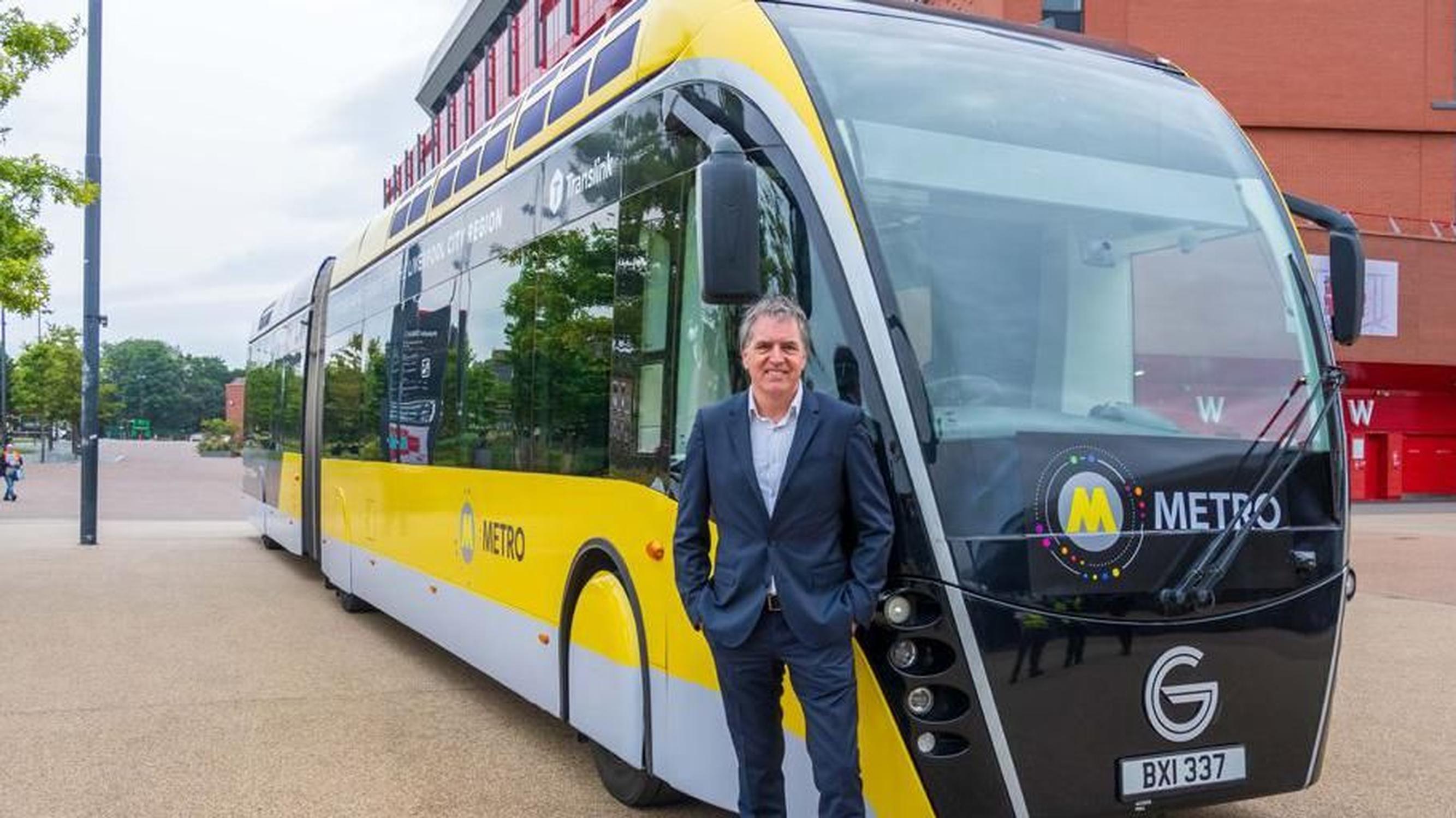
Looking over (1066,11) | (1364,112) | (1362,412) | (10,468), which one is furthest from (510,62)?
(1362,412)

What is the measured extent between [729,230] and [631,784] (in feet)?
8.53

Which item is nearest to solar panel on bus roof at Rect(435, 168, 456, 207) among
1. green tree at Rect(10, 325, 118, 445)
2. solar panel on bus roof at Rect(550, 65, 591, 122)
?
solar panel on bus roof at Rect(550, 65, 591, 122)

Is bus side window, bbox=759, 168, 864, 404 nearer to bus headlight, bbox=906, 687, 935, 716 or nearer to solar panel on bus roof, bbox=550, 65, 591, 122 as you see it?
bus headlight, bbox=906, 687, 935, 716

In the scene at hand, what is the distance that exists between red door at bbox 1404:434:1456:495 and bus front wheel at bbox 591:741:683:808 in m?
38.5

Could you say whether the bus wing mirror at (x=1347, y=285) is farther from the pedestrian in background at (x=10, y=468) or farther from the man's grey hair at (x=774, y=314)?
the pedestrian in background at (x=10, y=468)

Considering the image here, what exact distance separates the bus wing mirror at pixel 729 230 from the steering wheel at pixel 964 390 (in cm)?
62

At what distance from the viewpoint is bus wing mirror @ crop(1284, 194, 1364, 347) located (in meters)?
4.84

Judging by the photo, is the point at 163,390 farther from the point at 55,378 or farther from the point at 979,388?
the point at 979,388

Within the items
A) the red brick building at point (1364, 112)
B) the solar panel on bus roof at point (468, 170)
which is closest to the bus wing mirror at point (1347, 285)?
the solar panel on bus roof at point (468, 170)

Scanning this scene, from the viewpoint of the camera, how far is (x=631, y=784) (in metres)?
5.32

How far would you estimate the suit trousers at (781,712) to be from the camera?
144 inches

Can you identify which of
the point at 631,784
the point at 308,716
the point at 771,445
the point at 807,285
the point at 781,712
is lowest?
the point at 308,716

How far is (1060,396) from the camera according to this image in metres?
4.06

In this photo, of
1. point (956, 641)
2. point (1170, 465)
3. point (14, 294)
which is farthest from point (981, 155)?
point (14, 294)
